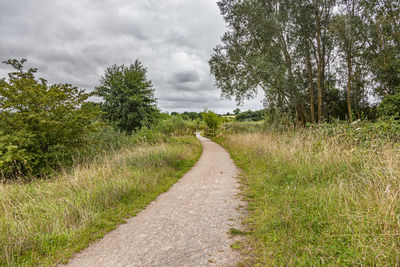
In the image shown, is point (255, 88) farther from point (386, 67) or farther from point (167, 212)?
point (167, 212)

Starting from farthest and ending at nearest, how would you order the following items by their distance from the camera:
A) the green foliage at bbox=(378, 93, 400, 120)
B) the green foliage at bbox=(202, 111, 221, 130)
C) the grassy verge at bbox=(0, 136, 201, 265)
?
the green foliage at bbox=(202, 111, 221, 130) → the green foliage at bbox=(378, 93, 400, 120) → the grassy verge at bbox=(0, 136, 201, 265)

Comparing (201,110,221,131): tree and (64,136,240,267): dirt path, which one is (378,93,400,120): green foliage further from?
(201,110,221,131): tree

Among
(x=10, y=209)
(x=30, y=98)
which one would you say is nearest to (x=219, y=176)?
(x=10, y=209)

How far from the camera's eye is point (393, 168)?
366 centimetres

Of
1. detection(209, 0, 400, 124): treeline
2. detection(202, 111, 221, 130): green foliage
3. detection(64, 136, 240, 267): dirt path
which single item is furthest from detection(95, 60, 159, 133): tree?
detection(202, 111, 221, 130): green foliage

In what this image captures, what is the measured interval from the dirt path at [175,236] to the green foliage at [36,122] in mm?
5459

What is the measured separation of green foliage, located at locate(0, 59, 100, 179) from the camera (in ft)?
25.2

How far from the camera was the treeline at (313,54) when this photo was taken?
1298 cm

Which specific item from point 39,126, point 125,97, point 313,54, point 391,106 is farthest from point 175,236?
point 313,54

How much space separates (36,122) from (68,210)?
624cm

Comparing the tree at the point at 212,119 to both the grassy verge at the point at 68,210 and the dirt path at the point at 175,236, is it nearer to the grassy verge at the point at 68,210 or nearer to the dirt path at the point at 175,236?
the grassy verge at the point at 68,210

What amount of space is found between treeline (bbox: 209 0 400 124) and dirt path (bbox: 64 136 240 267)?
11419 mm

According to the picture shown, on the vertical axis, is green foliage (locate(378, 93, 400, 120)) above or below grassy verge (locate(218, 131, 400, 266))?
above

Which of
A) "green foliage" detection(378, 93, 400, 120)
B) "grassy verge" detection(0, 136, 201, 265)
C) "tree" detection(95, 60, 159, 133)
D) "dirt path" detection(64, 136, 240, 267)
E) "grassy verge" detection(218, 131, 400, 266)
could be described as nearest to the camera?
"grassy verge" detection(218, 131, 400, 266)
